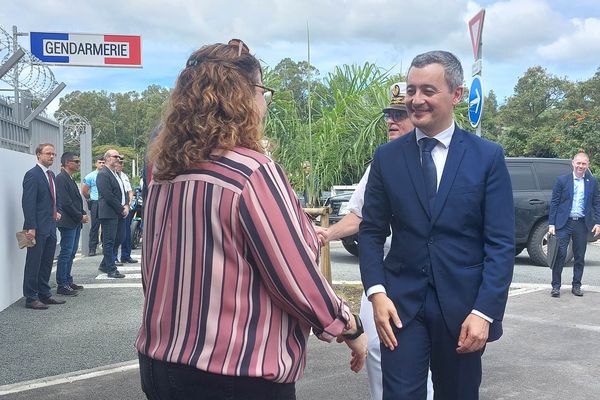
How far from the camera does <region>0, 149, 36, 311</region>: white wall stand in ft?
24.6

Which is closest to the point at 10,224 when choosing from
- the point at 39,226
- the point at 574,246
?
the point at 39,226

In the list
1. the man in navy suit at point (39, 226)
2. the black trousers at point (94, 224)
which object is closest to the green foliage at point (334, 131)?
the man in navy suit at point (39, 226)

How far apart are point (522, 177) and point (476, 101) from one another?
4657 millimetres

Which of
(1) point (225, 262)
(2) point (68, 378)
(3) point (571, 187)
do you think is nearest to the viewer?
(1) point (225, 262)

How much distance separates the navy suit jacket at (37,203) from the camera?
7.44 metres

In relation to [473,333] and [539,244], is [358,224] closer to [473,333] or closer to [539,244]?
[473,333]

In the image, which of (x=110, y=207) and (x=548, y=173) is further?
(x=548, y=173)

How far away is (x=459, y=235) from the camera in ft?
8.51

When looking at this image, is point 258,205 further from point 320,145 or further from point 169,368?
point 320,145

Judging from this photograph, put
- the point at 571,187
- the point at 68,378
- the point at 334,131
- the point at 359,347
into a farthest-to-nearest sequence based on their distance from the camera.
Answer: the point at 571,187 → the point at 334,131 → the point at 68,378 → the point at 359,347

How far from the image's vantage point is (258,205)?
1.71 metres

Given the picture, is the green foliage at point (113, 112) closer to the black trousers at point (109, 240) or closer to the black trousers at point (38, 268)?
the black trousers at point (109, 240)

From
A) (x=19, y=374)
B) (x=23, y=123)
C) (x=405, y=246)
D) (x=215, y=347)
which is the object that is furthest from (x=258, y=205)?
(x=23, y=123)

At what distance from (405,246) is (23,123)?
7843 millimetres
